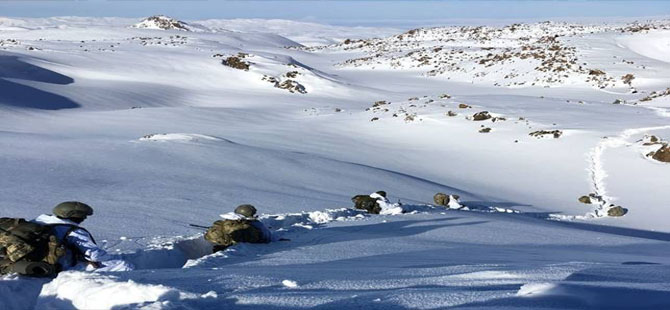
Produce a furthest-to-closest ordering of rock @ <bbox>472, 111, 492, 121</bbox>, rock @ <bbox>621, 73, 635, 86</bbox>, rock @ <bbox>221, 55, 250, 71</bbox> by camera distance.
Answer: rock @ <bbox>621, 73, 635, 86</bbox>
rock @ <bbox>221, 55, 250, 71</bbox>
rock @ <bbox>472, 111, 492, 121</bbox>

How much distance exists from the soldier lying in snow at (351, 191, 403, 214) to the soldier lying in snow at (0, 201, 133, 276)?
451 centimetres

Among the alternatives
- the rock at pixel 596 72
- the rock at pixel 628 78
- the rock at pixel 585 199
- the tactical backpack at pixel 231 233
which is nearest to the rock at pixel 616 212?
the rock at pixel 585 199

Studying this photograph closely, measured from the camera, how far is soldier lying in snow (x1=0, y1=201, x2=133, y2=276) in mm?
4516

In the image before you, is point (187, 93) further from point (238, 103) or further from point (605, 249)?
point (605, 249)

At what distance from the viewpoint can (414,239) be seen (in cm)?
724

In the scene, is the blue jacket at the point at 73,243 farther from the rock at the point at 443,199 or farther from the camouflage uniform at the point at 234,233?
the rock at the point at 443,199

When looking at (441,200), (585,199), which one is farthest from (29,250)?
(585,199)

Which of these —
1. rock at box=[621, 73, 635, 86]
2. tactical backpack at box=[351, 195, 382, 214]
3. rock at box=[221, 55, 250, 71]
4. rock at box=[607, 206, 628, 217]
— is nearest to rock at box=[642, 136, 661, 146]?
rock at box=[607, 206, 628, 217]

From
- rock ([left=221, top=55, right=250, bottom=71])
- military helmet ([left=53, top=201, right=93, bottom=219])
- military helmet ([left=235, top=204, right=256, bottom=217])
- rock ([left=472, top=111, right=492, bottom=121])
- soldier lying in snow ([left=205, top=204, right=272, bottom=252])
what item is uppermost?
rock ([left=221, top=55, right=250, bottom=71])

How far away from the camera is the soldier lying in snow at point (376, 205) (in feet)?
29.2

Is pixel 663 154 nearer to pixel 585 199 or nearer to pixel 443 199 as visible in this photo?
pixel 585 199

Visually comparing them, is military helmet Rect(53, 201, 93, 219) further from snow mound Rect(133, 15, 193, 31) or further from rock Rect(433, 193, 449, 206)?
snow mound Rect(133, 15, 193, 31)

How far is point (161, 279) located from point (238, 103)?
2146 cm

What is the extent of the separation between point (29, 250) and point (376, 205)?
5278 millimetres
